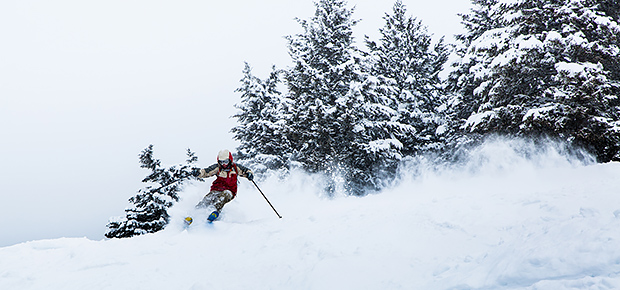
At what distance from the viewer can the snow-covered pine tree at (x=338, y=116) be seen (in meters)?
16.4

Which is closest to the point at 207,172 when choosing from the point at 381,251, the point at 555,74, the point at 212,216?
the point at 212,216

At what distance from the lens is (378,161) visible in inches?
660

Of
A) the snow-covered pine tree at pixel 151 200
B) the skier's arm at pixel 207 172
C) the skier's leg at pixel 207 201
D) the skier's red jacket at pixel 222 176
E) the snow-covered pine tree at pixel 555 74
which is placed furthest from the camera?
the snow-covered pine tree at pixel 151 200

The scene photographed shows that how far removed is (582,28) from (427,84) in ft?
29.4

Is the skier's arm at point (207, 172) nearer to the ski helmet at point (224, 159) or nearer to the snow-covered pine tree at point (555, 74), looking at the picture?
the ski helmet at point (224, 159)

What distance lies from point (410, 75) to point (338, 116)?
5428 mm

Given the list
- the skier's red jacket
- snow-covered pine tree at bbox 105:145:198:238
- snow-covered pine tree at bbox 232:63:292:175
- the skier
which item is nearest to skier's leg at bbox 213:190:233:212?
the skier

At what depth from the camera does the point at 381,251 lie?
4758 mm

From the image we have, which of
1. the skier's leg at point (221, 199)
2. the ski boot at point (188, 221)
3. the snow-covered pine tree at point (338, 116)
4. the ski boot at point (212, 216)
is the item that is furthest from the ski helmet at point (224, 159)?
the snow-covered pine tree at point (338, 116)

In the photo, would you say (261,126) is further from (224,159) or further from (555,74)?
(555,74)

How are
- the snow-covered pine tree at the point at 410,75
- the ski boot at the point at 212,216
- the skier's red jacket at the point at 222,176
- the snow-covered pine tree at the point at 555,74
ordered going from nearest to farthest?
the ski boot at the point at 212,216, the skier's red jacket at the point at 222,176, the snow-covered pine tree at the point at 555,74, the snow-covered pine tree at the point at 410,75

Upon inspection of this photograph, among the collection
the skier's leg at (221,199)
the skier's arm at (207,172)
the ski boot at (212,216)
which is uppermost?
the skier's arm at (207,172)

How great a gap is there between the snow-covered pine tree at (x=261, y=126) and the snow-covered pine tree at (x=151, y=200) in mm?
3990

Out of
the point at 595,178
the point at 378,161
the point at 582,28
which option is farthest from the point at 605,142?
the point at 378,161
